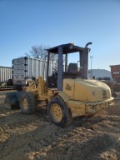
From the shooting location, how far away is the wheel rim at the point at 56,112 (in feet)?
18.4

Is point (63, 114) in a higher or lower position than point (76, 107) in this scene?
lower

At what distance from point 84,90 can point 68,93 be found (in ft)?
1.75

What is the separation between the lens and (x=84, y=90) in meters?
5.17

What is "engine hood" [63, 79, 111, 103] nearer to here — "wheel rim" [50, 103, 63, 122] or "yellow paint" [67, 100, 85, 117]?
"yellow paint" [67, 100, 85, 117]

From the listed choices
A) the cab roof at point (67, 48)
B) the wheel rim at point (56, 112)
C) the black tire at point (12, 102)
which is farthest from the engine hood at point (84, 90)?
the black tire at point (12, 102)

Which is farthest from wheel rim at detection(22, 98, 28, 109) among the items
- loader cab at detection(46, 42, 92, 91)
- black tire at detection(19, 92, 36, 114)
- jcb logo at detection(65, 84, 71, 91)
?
jcb logo at detection(65, 84, 71, 91)

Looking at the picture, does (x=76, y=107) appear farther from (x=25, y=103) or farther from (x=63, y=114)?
(x=25, y=103)

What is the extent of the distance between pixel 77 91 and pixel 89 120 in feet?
4.47

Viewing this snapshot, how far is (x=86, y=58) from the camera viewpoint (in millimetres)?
6293

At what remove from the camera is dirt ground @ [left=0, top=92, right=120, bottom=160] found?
3.65 meters

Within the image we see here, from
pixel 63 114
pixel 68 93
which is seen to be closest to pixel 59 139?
pixel 63 114

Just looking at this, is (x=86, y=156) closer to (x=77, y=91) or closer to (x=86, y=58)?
(x=77, y=91)

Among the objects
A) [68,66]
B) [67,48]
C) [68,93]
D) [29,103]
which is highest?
[67,48]

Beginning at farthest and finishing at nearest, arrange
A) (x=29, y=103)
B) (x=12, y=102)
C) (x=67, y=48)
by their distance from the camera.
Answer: (x=12, y=102) < (x=29, y=103) < (x=67, y=48)
